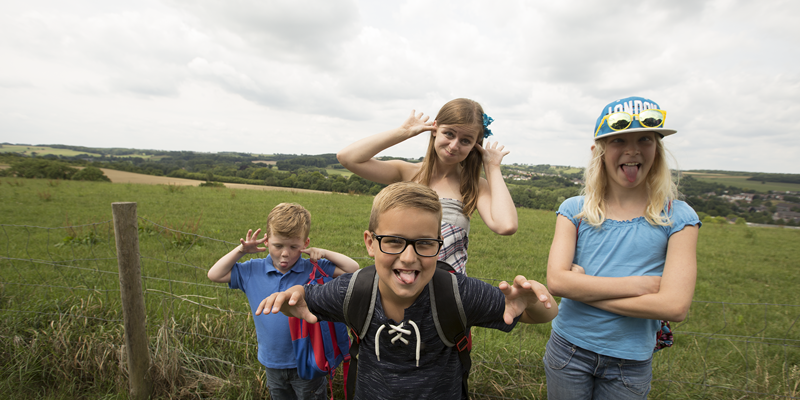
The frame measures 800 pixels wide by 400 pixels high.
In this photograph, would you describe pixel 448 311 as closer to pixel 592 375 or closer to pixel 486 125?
pixel 592 375

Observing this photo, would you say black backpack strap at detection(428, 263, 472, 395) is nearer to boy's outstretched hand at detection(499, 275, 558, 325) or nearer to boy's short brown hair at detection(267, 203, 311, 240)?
boy's outstretched hand at detection(499, 275, 558, 325)

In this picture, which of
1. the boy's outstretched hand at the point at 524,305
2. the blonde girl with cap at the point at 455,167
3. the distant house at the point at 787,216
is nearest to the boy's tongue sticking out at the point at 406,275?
the boy's outstretched hand at the point at 524,305

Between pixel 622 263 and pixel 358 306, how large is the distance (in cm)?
137

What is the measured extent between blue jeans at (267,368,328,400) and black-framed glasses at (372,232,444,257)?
4.49 feet

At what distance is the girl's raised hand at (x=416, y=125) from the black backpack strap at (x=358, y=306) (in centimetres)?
105

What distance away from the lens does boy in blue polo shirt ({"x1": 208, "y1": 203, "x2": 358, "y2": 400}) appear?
2.21m

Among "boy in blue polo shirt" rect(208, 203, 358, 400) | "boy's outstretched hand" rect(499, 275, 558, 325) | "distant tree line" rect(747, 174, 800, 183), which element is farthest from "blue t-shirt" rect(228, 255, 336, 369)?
"distant tree line" rect(747, 174, 800, 183)

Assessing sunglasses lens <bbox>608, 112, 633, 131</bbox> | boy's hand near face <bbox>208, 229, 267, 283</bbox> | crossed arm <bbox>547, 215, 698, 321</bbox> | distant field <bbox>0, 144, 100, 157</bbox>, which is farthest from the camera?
distant field <bbox>0, 144, 100, 157</bbox>

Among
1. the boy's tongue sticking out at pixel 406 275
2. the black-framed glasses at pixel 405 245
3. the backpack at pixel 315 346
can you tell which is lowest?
the backpack at pixel 315 346

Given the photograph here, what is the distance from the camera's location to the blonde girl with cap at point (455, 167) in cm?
212

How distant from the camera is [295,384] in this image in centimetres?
226

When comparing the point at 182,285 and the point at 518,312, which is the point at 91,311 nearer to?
the point at 182,285

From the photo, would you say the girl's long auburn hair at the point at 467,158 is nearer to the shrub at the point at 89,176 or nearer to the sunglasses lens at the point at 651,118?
the sunglasses lens at the point at 651,118

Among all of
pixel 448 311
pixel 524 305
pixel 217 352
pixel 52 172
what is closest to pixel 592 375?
pixel 524 305
